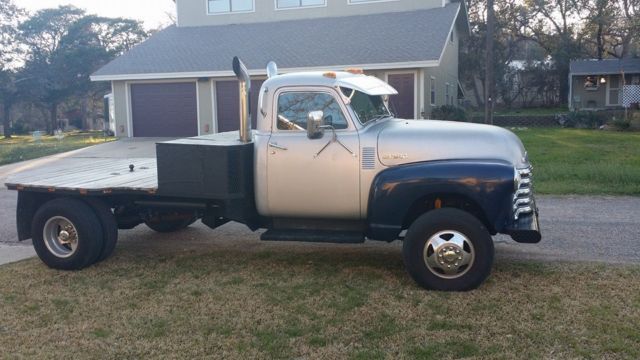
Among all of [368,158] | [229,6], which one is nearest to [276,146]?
[368,158]

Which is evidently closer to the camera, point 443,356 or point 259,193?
Result: point 443,356

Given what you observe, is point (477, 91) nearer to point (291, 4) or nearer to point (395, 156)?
point (291, 4)

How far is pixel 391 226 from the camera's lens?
6.08m

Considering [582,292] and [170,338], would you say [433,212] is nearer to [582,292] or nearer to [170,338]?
[582,292]

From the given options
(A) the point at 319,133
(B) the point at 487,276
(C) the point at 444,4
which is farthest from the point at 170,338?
(C) the point at 444,4

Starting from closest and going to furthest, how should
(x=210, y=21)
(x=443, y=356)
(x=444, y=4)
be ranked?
(x=443, y=356) < (x=444, y=4) < (x=210, y=21)

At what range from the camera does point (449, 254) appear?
5727mm

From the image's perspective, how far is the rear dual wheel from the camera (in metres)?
6.83

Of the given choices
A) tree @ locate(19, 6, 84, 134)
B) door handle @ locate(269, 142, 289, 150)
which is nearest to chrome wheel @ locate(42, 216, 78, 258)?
door handle @ locate(269, 142, 289, 150)

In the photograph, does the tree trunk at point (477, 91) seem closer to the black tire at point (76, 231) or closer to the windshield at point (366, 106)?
the windshield at point (366, 106)

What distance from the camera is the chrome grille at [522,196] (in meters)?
5.81

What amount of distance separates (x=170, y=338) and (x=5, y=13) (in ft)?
156

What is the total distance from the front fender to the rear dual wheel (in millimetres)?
3058

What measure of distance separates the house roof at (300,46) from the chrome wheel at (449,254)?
16.1 metres
